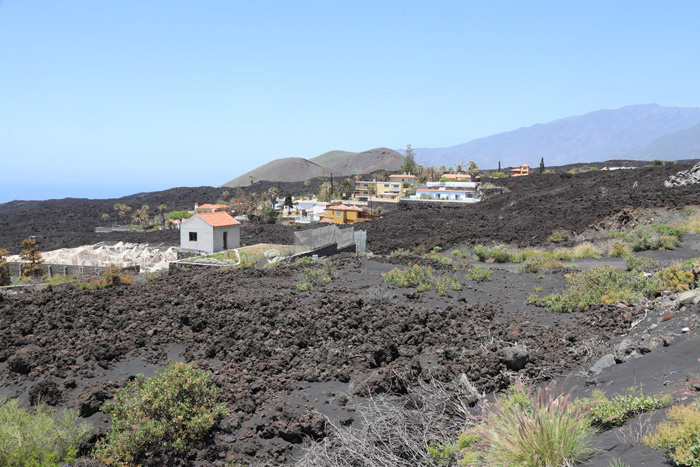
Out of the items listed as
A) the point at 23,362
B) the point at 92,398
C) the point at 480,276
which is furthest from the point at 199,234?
the point at 92,398

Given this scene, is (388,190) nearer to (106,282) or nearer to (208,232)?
(208,232)

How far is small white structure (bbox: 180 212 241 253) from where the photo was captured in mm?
25906

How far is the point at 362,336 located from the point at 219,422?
3873 millimetres

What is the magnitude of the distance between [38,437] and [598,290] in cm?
1242

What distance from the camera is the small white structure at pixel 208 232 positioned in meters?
25.9

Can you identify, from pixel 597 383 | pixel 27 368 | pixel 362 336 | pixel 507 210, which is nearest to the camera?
pixel 597 383

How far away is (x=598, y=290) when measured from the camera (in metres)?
12.7

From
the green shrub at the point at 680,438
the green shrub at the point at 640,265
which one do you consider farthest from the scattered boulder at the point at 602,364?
the green shrub at the point at 640,265

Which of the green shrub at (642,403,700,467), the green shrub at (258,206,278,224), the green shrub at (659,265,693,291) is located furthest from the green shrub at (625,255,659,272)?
the green shrub at (258,206,278,224)

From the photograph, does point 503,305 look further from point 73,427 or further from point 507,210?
point 507,210

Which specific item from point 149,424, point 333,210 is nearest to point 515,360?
point 149,424

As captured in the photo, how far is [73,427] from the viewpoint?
6621 mm

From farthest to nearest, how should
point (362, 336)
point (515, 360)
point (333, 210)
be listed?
1. point (333, 210)
2. point (362, 336)
3. point (515, 360)

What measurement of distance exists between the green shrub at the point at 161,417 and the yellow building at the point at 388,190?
223 ft
